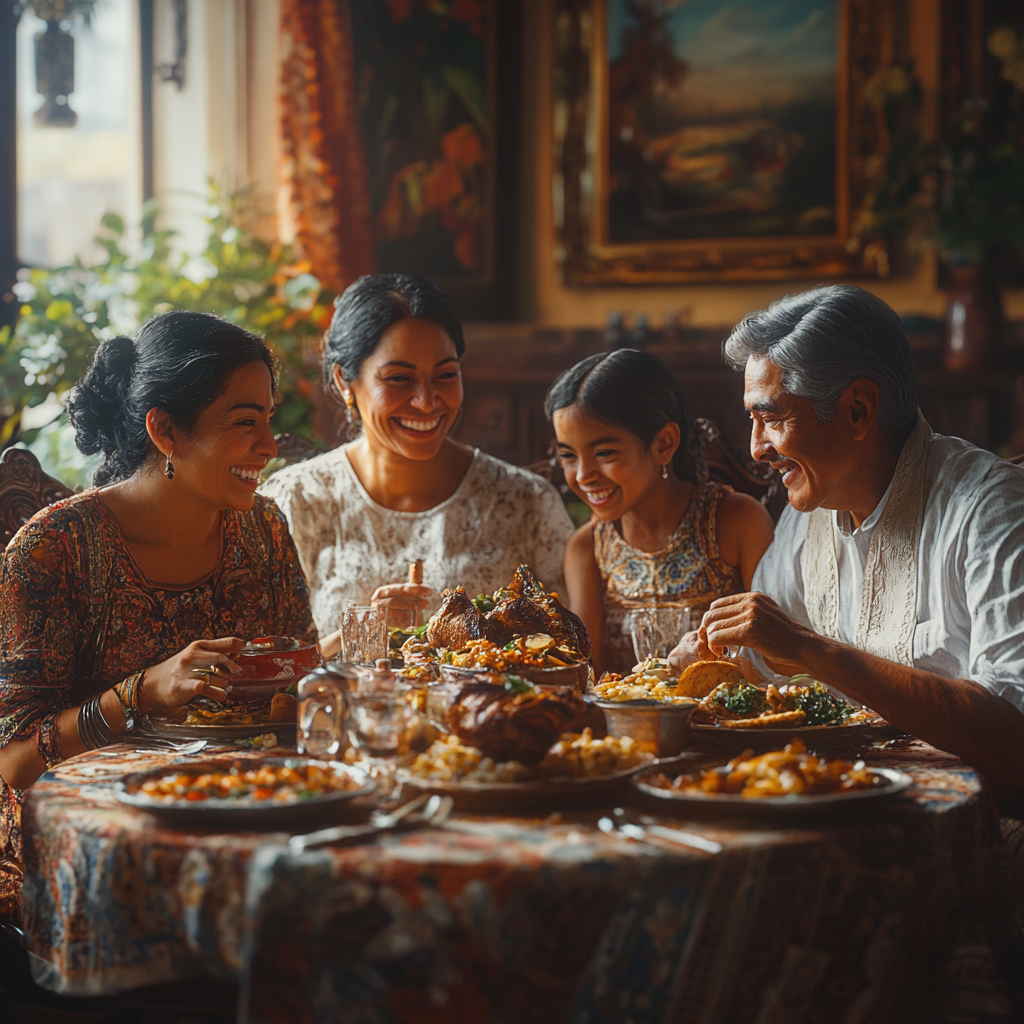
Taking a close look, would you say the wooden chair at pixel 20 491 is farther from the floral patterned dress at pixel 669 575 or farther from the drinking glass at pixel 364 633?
the floral patterned dress at pixel 669 575

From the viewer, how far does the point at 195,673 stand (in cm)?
200

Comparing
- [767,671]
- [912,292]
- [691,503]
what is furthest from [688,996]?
[912,292]

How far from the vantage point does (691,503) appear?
337 cm

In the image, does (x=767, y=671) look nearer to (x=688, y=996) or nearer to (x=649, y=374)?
(x=649, y=374)

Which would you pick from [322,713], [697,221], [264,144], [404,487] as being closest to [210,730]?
[322,713]

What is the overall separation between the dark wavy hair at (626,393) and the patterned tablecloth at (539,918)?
5.90 ft

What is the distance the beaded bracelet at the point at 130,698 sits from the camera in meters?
2.07

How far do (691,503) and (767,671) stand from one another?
79 centimetres

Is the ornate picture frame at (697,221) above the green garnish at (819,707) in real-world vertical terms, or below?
above

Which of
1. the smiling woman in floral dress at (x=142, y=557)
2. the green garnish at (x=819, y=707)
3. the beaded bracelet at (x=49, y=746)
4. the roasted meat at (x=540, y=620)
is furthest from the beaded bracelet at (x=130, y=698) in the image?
the green garnish at (x=819, y=707)

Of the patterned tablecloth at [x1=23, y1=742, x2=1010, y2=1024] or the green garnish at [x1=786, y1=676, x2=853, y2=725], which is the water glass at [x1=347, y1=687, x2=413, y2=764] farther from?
the green garnish at [x1=786, y1=676, x2=853, y2=725]

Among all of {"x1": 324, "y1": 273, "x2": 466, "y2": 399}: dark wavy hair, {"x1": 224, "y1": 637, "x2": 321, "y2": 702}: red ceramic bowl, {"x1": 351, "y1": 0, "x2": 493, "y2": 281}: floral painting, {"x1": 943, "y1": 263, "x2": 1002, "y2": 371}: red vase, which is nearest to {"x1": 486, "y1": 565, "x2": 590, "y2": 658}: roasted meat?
{"x1": 224, "y1": 637, "x2": 321, "y2": 702}: red ceramic bowl

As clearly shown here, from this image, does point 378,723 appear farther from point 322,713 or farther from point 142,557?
point 142,557

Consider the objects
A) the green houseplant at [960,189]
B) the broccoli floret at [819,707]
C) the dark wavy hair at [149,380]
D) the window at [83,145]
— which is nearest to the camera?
the broccoli floret at [819,707]
